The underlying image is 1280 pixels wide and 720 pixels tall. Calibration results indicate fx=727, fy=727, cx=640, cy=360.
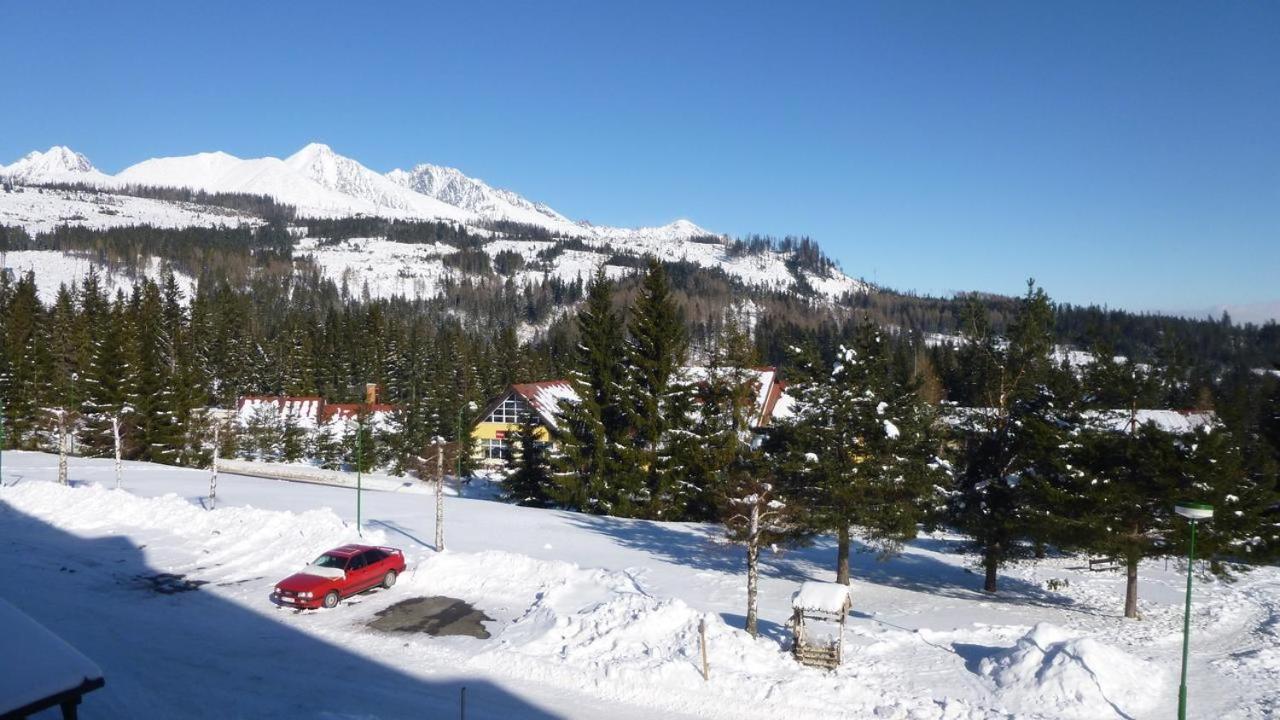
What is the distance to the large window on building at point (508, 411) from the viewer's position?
63.2m

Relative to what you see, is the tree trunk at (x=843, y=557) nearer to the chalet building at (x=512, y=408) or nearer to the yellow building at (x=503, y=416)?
the chalet building at (x=512, y=408)

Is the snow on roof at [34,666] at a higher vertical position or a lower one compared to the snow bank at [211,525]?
higher

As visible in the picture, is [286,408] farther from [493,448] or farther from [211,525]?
[211,525]

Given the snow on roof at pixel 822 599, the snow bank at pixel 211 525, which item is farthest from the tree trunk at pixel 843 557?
the snow bank at pixel 211 525

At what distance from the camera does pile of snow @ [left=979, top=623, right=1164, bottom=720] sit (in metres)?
15.1

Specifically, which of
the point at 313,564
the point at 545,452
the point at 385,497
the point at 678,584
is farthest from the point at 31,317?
the point at 678,584

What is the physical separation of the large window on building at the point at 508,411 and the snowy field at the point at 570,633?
32569 millimetres

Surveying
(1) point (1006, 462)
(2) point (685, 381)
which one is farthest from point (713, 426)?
(1) point (1006, 462)

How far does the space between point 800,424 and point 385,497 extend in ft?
87.8

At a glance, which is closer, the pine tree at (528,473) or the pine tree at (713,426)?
the pine tree at (713,426)

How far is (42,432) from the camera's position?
5788 centimetres

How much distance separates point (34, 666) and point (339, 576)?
12.5 metres

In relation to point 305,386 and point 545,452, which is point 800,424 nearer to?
point 545,452

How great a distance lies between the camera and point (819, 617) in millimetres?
16922
